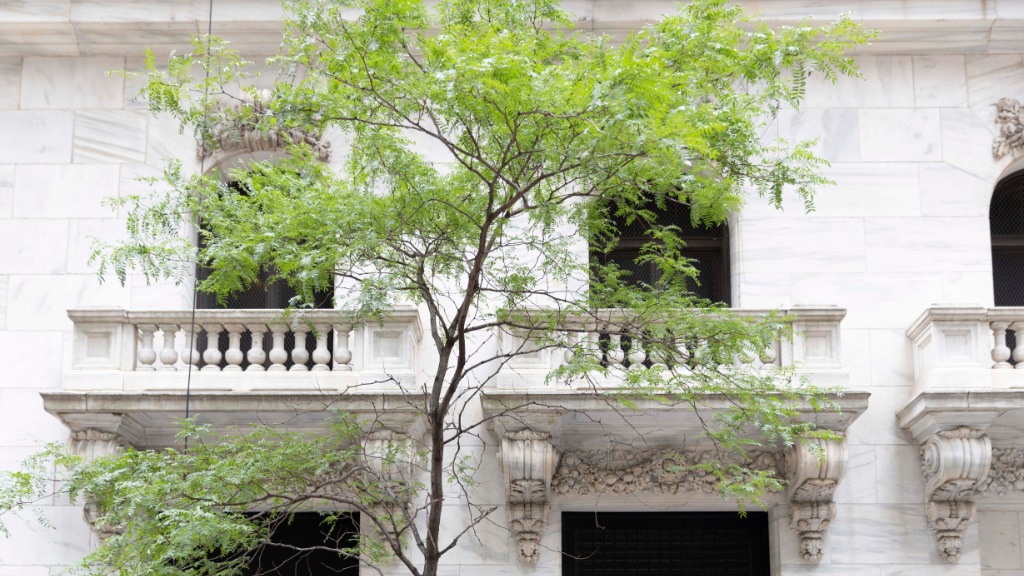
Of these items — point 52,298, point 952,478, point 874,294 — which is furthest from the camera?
point 52,298

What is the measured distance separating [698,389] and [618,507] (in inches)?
136

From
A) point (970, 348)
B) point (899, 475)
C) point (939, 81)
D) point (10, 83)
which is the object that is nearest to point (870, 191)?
point (939, 81)

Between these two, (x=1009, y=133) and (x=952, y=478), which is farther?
(x=1009, y=133)

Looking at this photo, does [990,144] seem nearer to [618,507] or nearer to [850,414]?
[850,414]

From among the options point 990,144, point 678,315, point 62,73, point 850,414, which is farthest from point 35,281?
point 990,144

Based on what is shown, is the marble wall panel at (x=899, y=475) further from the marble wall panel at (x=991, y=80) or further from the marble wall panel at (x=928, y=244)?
the marble wall panel at (x=991, y=80)

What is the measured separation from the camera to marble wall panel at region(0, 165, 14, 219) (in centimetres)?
1614

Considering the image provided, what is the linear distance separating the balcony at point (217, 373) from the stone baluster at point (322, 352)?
0.01m

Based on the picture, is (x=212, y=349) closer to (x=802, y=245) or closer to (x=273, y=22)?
(x=273, y=22)

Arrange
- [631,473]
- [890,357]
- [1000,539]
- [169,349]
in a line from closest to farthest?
[169,349] → [631,473] → [1000,539] → [890,357]

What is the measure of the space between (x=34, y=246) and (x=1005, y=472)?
37.3ft

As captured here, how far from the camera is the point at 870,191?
1605 cm

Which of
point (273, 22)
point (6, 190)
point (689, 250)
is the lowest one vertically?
point (689, 250)

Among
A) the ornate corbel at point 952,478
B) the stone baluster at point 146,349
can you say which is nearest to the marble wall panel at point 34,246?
the stone baluster at point 146,349
